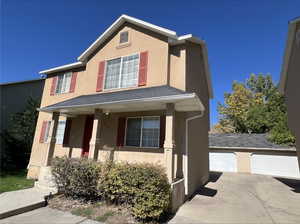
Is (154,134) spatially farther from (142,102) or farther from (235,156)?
(235,156)

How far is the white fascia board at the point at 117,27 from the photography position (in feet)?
25.1

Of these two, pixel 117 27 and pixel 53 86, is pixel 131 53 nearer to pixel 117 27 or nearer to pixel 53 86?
pixel 117 27

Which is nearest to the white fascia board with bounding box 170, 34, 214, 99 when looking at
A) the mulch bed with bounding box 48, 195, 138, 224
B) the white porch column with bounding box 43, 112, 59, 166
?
the mulch bed with bounding box 48, 195, 138, 224

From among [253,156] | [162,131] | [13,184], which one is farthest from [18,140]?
[253,156]

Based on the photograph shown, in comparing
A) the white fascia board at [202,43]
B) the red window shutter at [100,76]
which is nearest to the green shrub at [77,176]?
the red window shutter at [100,76]

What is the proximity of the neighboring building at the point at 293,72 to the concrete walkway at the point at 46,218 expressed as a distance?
1151 cm

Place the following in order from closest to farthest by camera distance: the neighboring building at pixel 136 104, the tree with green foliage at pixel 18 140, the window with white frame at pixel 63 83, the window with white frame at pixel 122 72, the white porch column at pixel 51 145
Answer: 1. the neighboring building at pixel 136 104
2. the white porch column at pixel 51 145
3. the window with white frame at pixel 122 72
4. the window with white frame at pixel 63 83
5. the tree with green foliage at pixel 18 140

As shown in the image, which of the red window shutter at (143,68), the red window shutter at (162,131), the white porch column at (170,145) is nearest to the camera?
the white porch column at (170,145)

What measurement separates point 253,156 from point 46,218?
59.1 ft

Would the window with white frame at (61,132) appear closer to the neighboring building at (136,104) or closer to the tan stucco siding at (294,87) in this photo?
the neighboring building at (136,104)

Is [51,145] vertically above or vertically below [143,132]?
below

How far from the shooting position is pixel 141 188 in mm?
4738

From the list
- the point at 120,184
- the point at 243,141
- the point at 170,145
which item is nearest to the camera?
the point at 120,184

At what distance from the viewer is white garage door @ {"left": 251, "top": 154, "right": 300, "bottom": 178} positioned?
49.0 feet
